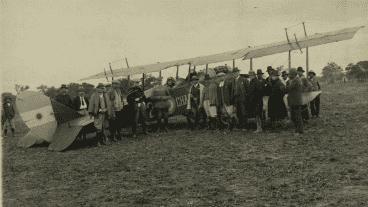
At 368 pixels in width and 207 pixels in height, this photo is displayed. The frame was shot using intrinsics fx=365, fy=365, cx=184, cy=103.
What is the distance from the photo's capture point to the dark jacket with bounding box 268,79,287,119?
34.3 feet

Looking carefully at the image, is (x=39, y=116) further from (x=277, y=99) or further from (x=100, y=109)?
(x=277, y=99)

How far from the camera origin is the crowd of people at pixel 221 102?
10.4 m

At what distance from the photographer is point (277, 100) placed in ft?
34.6

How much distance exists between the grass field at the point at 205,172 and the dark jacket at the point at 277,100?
0.72 metres

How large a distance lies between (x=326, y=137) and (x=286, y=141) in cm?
100

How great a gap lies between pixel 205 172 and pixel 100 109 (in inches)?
192

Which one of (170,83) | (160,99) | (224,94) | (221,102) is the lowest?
(221,102)

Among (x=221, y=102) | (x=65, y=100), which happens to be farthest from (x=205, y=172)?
(x=65, y=100)

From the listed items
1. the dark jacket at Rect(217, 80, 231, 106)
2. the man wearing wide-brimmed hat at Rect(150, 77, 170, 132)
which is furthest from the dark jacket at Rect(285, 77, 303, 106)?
the man wearing wide-brimmed hat at Rect(150, 77, 170, 132)

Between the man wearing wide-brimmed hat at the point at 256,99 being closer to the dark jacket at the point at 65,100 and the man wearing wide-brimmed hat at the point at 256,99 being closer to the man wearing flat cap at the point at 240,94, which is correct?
the man wearing flat cap at the point at 240,94

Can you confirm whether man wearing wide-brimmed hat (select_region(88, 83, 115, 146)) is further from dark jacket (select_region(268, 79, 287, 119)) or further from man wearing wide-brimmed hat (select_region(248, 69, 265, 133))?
dark jacket (select_region(268, 79, 287, 119))

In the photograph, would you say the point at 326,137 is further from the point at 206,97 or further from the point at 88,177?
the point at 88,177

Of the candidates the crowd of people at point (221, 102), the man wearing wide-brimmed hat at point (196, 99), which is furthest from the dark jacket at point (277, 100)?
the man wearing wide-brimmed hat at point (196, 99)

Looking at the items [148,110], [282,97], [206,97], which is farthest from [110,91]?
[282,97]
